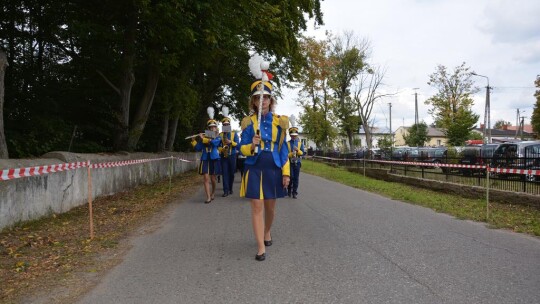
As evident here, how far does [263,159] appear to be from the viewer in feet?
17.1

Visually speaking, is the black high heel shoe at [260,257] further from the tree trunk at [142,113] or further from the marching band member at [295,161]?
the tree trunk at [142,113]

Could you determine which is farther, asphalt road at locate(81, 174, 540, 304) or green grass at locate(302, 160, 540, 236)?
green grass at locate(302, 160, 540, 236)

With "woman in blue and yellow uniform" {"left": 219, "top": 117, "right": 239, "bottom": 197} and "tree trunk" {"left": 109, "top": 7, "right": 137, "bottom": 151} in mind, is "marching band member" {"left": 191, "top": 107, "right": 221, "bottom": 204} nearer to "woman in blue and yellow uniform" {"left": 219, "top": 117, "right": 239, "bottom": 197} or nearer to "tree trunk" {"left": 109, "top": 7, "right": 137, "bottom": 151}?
"woman in blue and yellow uniform" {"left": 219, "top": 117, "right": 239, "bottom": 197}

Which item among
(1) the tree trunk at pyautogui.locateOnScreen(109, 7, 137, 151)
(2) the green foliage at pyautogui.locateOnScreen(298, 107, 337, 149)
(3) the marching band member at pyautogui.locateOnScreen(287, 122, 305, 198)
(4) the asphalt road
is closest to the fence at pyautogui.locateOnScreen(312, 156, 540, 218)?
(4) the asphalt road

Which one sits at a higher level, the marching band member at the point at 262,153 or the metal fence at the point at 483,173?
the marching band member at the point at 262,153

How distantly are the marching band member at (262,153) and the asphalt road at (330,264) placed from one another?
1.95ft

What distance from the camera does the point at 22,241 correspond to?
6.07m

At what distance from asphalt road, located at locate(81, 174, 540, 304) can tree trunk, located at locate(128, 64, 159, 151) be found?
8.85 m

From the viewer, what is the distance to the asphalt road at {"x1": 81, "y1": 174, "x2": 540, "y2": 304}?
154 inches

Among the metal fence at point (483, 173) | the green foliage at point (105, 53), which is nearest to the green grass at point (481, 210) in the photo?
the metal fence at point (483, 173)

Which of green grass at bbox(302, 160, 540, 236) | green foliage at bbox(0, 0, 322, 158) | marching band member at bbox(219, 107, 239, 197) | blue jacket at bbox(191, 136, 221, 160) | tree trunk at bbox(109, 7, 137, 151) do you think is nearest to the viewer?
green grass at bbox(302, 160, 540, 236)

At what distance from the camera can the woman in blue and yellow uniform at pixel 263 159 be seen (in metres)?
5.13

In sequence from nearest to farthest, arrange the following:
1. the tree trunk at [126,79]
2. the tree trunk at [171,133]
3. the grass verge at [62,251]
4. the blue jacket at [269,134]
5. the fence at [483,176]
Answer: the grass verge at [62,251]
the blue jacket at [269,134]
the fence at [483,176]
the tree trunk at [126,79]
the tree trunk at [171,133]

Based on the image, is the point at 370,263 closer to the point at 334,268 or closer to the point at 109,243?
the point at 334,268
